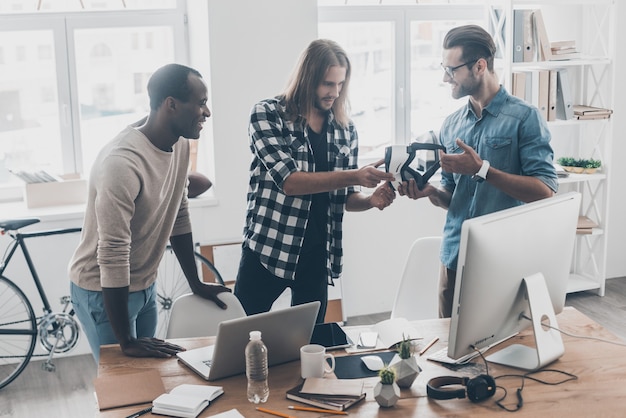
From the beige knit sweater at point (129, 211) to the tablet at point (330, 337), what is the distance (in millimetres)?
549

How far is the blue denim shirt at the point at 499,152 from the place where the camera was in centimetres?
280

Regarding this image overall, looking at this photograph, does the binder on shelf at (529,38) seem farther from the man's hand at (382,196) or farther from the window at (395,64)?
the man's hand at (382,196)

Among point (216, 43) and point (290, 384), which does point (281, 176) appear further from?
point (216, 43)

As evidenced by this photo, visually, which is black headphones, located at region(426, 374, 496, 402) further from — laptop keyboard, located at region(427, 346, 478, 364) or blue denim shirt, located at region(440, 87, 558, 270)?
blue denim shirt, located at region(440, 87, 558, 270)

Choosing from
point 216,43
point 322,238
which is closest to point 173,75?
point 322,238

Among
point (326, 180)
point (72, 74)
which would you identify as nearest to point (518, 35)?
point (326, 180)

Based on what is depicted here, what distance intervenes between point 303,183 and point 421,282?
0.75 metres

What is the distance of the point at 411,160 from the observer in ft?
9.34

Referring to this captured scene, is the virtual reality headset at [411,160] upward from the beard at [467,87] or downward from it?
downward

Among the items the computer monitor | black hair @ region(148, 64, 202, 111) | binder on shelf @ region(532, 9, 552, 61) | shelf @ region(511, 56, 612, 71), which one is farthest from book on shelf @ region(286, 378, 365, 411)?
binder on shelf @ region(532, 9, 552, 61)

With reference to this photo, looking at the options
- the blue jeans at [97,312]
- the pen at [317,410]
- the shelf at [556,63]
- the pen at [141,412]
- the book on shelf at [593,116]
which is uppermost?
the shelf at [556,63]

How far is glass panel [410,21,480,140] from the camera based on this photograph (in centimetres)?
489

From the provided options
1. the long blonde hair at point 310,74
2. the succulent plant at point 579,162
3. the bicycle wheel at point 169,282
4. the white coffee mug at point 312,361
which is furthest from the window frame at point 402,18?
the white coffee mug at point 312,361

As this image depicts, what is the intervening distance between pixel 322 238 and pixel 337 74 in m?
0.59
